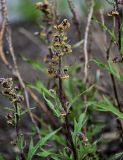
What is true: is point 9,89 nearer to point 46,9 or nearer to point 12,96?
point 12,96

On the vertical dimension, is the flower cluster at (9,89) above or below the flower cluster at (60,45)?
below

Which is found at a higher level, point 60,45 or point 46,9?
point 46,9

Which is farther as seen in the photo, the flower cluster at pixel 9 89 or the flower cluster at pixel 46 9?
the flower cluster at pixel 46 9

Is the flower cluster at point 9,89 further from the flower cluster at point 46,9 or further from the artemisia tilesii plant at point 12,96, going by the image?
the flower cluster at point 46,9

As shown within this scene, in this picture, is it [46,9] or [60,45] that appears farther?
[46,9]

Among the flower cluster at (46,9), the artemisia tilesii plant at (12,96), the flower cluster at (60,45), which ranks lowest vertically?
the artemisia tilesii plant at (12,96)

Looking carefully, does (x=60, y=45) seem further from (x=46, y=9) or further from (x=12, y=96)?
(x=46, y=9)

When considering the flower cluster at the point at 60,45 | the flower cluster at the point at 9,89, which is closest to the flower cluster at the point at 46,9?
the flower cluster at the point at 60,45

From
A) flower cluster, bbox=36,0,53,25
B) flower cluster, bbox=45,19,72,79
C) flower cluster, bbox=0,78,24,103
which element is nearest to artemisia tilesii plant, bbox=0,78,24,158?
flower cluster, bbox=0,78,24,103

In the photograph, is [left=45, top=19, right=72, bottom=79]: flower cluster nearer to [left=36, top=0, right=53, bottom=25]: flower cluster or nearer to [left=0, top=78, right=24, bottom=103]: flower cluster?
[left=0, top=78, right=24, bottom=103]: flower cluster

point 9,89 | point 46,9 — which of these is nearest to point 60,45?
point 9,89

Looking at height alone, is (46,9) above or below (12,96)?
above

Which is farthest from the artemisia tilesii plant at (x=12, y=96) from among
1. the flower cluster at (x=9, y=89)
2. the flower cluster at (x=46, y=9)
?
the flower cluster at (x=46, y=9)

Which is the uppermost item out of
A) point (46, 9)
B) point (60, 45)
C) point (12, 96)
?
point (46, 9)
